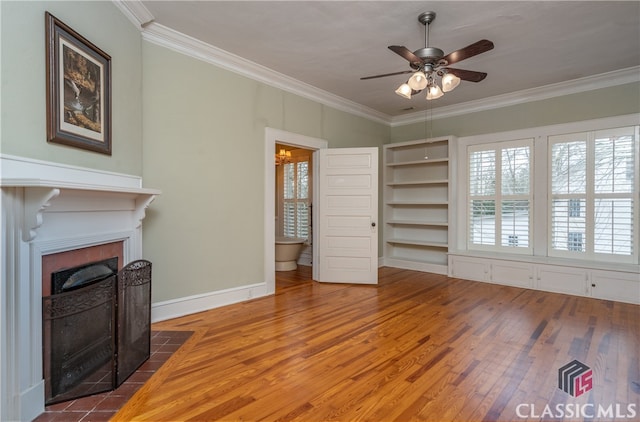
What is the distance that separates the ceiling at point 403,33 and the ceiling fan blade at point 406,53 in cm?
44

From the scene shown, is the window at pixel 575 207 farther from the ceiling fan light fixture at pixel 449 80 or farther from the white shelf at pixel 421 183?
the ceiling fan light fixture at pixel 449 80

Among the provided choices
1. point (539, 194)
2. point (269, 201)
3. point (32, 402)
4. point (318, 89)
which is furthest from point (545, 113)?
point (32, 402)

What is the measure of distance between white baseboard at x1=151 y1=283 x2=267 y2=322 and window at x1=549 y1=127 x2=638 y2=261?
435 cm

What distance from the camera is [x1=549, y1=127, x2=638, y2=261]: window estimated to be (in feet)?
13.3

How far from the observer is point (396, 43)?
3357 millimetres

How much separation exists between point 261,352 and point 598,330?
3.14 metres

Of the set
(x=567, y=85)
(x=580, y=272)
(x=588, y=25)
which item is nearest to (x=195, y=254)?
(x=588, y=25)

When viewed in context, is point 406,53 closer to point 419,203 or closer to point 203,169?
point 203,169

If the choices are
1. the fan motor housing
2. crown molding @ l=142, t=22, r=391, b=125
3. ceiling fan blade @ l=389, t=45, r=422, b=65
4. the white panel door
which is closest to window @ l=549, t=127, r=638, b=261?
the white panel door

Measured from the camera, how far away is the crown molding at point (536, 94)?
13.5 ft

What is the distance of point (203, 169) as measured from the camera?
350 cm

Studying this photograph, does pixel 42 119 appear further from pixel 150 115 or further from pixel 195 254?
pixel 195 254

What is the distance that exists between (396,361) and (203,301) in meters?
Answer: 2.19

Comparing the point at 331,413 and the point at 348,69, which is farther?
the point at 348,69
